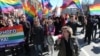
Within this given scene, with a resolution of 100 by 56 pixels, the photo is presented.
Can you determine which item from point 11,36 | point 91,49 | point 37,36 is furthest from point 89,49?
point 11,36

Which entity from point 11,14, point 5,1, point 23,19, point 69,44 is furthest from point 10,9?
point 69,44

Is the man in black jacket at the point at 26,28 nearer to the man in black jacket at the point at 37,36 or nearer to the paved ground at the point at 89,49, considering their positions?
the paved ground at the point at 89,49

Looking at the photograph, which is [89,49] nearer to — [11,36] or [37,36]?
[37,36]

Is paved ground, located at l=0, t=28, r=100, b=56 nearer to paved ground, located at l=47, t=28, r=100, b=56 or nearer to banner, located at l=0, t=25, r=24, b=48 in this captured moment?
paved ground, located at l=47, t=28, r=100, b=56

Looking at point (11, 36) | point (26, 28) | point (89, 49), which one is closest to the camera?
point (11, 36)

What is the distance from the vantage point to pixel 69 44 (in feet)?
24.8

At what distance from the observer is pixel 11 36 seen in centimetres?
1287

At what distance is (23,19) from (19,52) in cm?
147

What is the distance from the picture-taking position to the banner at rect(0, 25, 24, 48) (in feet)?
41.3

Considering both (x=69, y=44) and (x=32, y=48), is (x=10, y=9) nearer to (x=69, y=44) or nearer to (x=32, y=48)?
(x=32, y=48)

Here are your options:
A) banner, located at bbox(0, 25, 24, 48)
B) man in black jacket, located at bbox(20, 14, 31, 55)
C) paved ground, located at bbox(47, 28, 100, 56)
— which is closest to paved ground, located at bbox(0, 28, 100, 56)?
paved ground, located at bbox(47, 28, 100, 56)

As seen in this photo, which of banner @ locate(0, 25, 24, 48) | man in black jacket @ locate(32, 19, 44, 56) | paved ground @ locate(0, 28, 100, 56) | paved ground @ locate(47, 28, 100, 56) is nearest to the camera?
banner @ locate(0, 25, 24, 48)

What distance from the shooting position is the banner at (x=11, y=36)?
41.3 feet

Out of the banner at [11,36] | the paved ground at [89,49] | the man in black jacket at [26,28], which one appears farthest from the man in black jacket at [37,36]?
the paved ground at [89,49]
